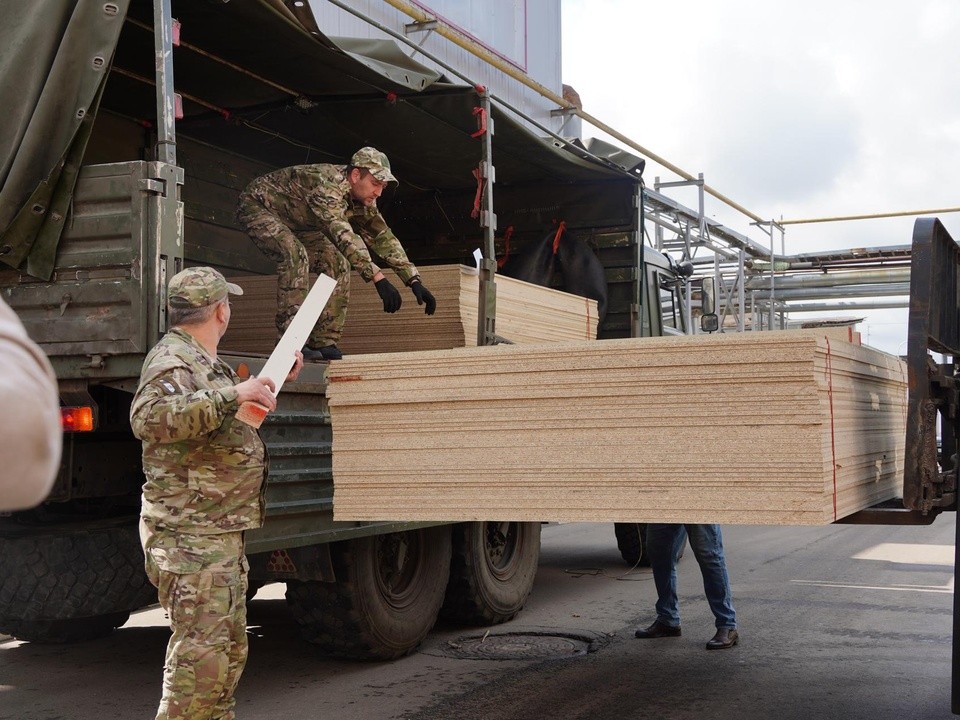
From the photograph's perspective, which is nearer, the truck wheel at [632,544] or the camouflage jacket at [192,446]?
the camouflage jacket at [192,446]

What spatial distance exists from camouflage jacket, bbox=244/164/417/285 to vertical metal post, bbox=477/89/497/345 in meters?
0.52

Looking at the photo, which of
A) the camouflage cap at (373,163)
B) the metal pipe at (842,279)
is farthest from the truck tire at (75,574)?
the metal pipe at (842,279)

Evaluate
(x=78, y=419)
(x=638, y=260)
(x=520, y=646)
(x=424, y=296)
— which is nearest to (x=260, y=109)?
(x=424, y=296)

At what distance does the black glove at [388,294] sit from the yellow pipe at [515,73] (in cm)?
391

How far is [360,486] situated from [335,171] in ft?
9.02

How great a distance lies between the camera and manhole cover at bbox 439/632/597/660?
258 inches

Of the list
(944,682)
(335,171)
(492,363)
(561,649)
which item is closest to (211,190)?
(335,171)

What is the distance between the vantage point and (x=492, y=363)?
4.19 meters

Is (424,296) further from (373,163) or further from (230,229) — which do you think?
(230,229)

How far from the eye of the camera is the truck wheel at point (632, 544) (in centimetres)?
1005

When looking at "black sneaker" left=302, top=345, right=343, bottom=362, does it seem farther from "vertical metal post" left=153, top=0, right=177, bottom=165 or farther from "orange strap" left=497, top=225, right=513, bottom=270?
"orange strap" left=497, top=225, right=513, bottom=270

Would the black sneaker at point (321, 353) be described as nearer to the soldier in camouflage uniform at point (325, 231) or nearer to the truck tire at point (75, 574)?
the soldier in camouflage uniform at point (325, 231)

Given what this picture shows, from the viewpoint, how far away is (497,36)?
12.0 metres

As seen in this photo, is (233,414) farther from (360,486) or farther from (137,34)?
(137,34)
